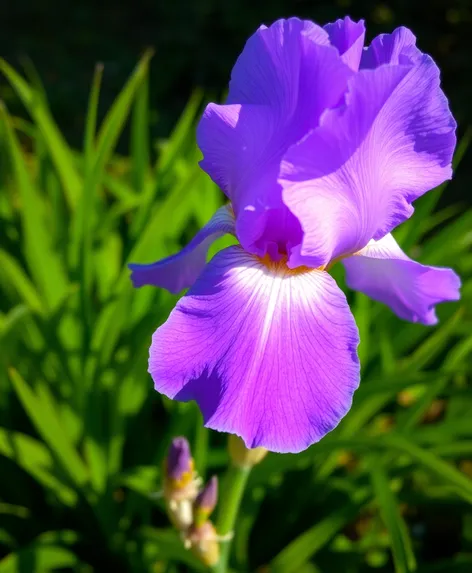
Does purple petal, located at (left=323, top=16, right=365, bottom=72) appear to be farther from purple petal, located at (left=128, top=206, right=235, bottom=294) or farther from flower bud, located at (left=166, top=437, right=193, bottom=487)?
flower bud, located at (left=166, top=437, right=193, bottom=487)

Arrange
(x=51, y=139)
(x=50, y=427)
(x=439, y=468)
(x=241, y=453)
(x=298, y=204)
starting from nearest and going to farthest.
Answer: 1. (x=298, y=204)
2. (x=241, y=453)
3. (x=439, y=468)
4. (x=50, y=427)
5. (x=51, y=139)

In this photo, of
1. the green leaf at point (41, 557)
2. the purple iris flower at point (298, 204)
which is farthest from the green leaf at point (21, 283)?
the purple iris flower at point (298, 204)

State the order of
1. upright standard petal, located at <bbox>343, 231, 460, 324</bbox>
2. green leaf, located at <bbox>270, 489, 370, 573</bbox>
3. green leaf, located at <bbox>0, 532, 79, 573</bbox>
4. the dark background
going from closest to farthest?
upright standard petal, located at <bbox>343, 231, 460, 324</bbox> < green leaf, located at <bbox>0, 532, 79, 573</bbox> < green leaf, located at <bbox>270, 489, 370, 573</bbox> < the dark background

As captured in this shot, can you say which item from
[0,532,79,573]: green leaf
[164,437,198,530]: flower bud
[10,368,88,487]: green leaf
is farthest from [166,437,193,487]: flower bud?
[0,532,79,573]: green leaf

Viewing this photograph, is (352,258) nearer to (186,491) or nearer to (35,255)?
(186,491)

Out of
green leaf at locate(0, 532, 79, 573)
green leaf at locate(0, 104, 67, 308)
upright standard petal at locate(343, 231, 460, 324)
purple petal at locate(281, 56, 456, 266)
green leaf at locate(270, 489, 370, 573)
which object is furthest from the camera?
green leaf at locate(0, 104, 67, 308)

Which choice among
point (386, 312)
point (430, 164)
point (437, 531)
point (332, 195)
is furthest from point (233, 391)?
point (437, 531)

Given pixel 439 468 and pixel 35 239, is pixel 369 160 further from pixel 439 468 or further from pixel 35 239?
pixel 35 239

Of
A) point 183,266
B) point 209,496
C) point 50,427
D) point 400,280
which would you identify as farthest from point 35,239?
point 400,280
